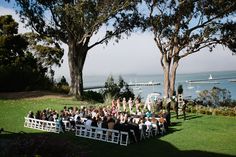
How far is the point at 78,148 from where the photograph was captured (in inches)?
492

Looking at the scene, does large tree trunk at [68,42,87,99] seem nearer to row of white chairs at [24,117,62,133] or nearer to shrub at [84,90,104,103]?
shrub at [84,90,104,103]

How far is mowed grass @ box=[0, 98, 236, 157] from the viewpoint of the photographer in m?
16.2

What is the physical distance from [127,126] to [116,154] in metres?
2.85

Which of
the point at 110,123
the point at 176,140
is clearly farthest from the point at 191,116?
the point at 110,123

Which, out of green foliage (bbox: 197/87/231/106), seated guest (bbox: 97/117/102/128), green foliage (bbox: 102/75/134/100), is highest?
green foliage (bbox: 102/75/134/100)

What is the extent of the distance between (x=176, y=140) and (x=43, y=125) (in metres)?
8.24

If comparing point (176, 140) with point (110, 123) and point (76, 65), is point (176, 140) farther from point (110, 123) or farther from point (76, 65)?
point (76, 65)

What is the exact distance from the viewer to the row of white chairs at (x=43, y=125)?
20.9 metres

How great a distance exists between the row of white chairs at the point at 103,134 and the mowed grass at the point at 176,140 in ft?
1.57

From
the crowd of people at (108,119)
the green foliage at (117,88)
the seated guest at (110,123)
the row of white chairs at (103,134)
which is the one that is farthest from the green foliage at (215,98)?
the row of white chairs at (103,134)

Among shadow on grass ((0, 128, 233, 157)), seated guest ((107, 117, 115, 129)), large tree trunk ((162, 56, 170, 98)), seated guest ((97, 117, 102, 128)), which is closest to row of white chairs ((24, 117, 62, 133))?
shadow on grass ((0, 128, 233, 157))

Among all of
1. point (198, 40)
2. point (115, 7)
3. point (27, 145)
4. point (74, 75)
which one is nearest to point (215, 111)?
point (198, 40)

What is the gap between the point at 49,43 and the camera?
62.6 metres

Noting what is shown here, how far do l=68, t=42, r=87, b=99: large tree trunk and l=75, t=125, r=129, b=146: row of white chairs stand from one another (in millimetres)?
21373
